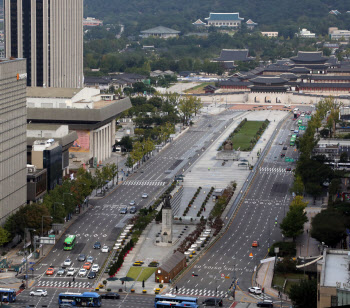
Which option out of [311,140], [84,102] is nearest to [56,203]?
[84,102]

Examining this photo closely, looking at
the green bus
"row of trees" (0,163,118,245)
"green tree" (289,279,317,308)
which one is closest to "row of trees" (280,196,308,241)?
the green bus

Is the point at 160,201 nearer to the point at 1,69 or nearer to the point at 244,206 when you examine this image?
the point at 244,206

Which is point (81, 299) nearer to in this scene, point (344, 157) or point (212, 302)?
point (212, 302)

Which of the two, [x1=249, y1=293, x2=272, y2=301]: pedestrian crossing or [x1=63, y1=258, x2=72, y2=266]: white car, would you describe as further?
→ [x1=63, y1=258, x2=72, y2=266]: white car

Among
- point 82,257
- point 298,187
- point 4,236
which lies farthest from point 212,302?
point 298,187

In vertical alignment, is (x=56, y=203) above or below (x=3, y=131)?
below

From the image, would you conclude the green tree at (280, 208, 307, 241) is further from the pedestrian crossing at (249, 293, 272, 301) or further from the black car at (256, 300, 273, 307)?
the black car at (256, 300, 273, 307)
